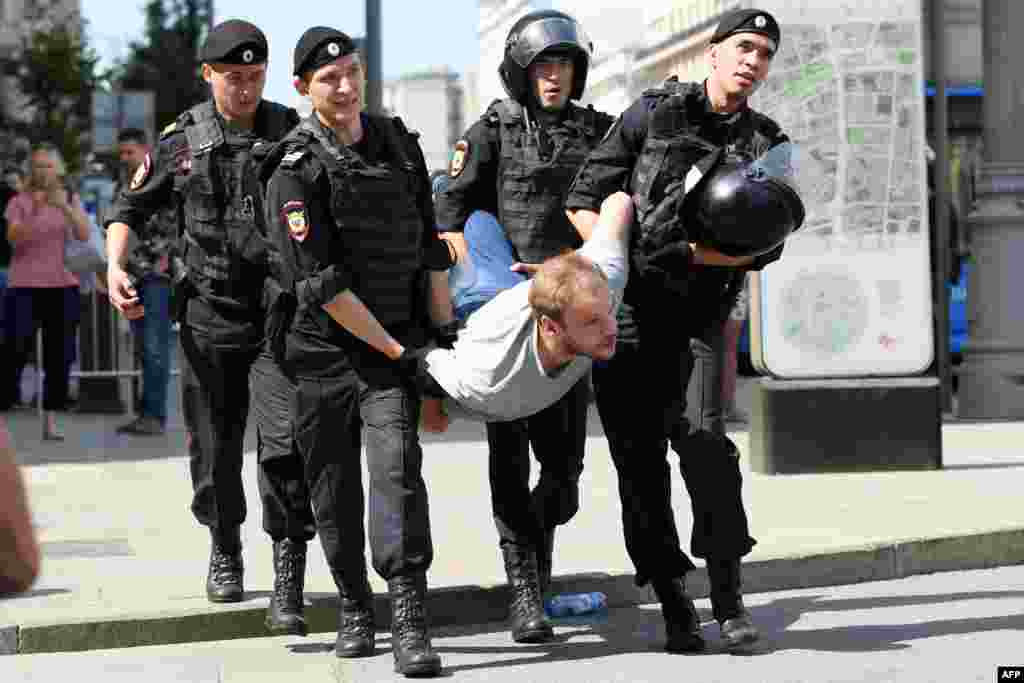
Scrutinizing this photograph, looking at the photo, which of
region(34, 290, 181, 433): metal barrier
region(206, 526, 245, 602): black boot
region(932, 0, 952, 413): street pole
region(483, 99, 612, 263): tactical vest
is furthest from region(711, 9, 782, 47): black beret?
region(34, 290, 181, 433): metal barrier

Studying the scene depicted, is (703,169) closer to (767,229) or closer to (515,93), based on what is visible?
(767,229)

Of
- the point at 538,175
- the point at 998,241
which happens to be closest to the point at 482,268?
the point at 538,175

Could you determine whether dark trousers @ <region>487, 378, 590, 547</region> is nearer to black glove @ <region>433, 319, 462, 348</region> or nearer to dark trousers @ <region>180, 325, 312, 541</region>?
black glove @ <region>433, 319, 462, 348</region>

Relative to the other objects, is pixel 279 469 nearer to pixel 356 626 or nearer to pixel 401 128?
pixel 356 626

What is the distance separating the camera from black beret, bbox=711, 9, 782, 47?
257 inches

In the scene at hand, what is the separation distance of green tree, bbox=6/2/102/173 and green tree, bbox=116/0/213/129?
36.3 ft

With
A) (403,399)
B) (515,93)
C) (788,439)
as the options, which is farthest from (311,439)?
(788,439)

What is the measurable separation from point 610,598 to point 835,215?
12.3 feet

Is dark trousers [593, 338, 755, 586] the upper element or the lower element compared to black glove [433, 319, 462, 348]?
lower

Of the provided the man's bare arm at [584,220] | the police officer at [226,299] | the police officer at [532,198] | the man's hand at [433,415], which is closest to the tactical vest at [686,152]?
the man's bare arm at [584,220]

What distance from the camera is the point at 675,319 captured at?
6.53 meters

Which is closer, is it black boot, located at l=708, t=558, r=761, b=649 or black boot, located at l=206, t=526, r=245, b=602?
black boot, located at l=708, t=558, r=761, b=649

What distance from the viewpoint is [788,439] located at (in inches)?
426

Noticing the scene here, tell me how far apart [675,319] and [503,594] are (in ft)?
4.85
